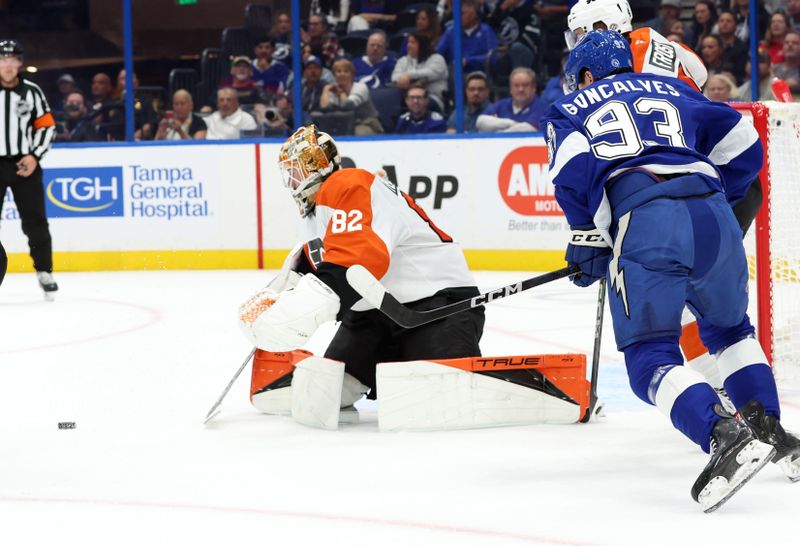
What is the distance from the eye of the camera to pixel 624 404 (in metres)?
3.28

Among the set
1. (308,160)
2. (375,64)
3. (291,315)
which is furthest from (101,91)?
(291,315)

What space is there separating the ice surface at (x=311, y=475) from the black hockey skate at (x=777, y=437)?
0.15 ft

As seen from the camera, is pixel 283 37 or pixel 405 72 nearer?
pixel 405 72

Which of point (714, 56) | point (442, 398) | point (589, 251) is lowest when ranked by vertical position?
point (442, 398)

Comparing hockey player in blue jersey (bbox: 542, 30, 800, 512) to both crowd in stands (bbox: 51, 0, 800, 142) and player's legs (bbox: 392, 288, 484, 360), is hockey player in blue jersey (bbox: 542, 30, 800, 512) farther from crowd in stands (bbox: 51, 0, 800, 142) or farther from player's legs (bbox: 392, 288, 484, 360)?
crowd in stands (bbox: 51, 0, 800, 142)

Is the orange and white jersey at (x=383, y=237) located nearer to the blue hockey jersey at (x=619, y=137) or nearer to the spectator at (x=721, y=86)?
the blue hockey jersey at (x=619, y=137)

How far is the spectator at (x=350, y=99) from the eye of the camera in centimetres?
773

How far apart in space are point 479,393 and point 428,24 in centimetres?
519

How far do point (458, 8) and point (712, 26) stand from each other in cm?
156

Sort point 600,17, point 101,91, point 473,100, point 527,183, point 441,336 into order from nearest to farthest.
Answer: point 441,336 < point 600,17 < point 527,183 < point 473,100 < point 101,91

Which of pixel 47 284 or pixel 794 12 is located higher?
pixel 794 12

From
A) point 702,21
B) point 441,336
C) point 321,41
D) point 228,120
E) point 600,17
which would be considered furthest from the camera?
point 321,41

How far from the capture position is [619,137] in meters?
2.35

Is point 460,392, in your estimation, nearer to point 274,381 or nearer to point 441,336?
point 441,336
